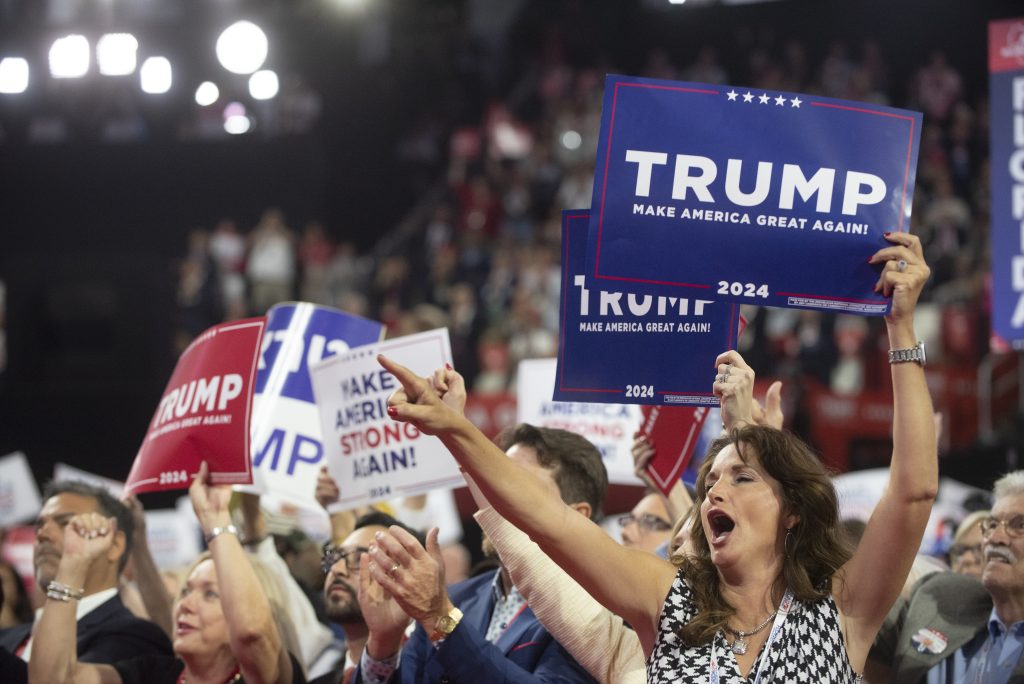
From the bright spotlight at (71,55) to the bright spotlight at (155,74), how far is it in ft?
1.60

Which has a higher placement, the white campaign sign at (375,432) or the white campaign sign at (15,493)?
the white campaign sign at (375,432)

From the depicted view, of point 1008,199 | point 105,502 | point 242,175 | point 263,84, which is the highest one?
point 263,84

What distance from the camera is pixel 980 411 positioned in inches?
416

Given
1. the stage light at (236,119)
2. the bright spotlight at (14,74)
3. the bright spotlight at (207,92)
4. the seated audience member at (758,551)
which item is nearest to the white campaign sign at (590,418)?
the seated audience member at (758,551)

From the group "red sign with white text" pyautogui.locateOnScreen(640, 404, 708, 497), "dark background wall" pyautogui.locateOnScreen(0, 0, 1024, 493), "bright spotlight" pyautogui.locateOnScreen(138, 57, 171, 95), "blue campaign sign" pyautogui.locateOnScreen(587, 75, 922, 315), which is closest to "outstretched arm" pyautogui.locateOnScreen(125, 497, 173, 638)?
"red sign with white text" pyautogui.locateOnScreen(640, 404, 708, 497)

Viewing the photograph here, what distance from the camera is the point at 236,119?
15398 millimetres

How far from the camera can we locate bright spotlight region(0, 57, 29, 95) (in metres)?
12.1

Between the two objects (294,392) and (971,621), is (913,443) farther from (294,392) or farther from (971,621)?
(294,392)

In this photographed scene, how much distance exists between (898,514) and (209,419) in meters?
2.30

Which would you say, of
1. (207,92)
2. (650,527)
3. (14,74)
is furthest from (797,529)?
(207,92)

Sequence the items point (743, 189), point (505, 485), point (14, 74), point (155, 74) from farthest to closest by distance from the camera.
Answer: point (14, 74)
point (155, 74)
point (743, 189)
point (505, 485)

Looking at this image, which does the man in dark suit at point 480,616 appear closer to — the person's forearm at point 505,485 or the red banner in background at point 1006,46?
the person's forearm at point 505,485

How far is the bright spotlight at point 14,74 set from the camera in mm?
12125

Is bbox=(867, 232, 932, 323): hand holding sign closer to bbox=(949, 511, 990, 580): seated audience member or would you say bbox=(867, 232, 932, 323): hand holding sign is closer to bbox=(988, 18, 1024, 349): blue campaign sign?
bbox=(949, 511, 990, 580): seated audience member
